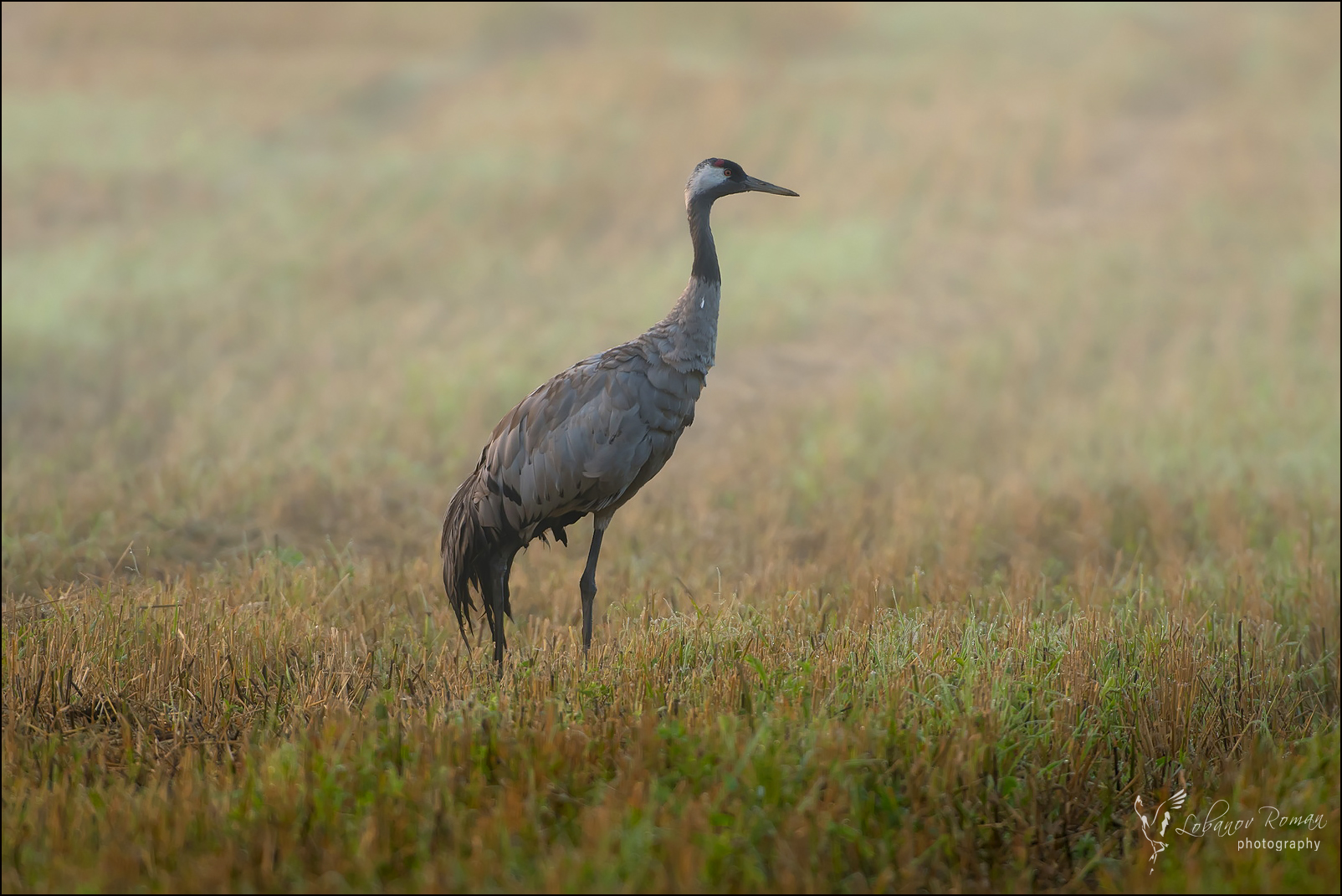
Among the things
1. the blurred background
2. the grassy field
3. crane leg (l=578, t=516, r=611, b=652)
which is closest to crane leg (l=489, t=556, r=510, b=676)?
the grassy field

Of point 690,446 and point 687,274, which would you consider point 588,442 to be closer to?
point 690,446

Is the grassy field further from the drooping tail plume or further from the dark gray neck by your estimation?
the dark gray neck

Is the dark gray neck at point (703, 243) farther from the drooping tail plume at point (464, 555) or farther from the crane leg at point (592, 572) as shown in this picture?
the drooping tail plume at point (464, 555)

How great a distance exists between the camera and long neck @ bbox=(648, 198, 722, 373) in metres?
4.96

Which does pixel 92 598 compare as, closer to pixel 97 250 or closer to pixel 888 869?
pixel 888 869

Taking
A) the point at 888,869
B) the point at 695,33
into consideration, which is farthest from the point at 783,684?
the point at 695,33

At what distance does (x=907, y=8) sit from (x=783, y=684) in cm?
2023

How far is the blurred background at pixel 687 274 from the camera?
8.35 m

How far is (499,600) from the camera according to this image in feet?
17.0

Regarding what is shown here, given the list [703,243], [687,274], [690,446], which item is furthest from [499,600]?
[687,274]

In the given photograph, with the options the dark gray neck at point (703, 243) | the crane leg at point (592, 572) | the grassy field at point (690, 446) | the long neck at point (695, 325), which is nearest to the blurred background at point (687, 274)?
the grassy field at point (690, 446)

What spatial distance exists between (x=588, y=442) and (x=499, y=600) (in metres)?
0.84

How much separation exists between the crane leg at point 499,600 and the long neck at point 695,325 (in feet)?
3.96

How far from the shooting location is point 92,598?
5203 millimetres
